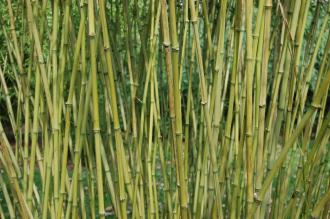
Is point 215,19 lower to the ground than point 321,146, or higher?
higher

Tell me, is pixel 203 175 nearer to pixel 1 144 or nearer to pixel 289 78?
pixel 289 78

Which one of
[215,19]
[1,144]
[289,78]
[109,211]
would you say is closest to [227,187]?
[289,78]

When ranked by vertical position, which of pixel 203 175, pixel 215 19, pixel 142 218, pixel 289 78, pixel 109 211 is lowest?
pixel 109 211

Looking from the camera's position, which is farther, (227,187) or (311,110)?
(227,187)

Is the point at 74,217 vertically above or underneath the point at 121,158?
underneath

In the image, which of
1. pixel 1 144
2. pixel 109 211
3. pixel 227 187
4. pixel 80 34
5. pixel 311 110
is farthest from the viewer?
pixel 109 211

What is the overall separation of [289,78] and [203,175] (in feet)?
0.94

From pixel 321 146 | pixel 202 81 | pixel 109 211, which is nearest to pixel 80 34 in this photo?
pixel 202 81

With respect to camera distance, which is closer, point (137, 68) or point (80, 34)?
point (80, 34)

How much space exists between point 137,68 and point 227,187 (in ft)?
1.19

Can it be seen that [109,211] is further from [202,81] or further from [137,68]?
[202,81]

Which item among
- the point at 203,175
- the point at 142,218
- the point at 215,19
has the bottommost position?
the point at 142,218

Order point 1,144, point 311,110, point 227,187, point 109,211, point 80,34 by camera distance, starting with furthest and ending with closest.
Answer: point 109,211
point 227,187
point 1,144
point 80,34
point 311,110

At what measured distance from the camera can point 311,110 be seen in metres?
0.81
